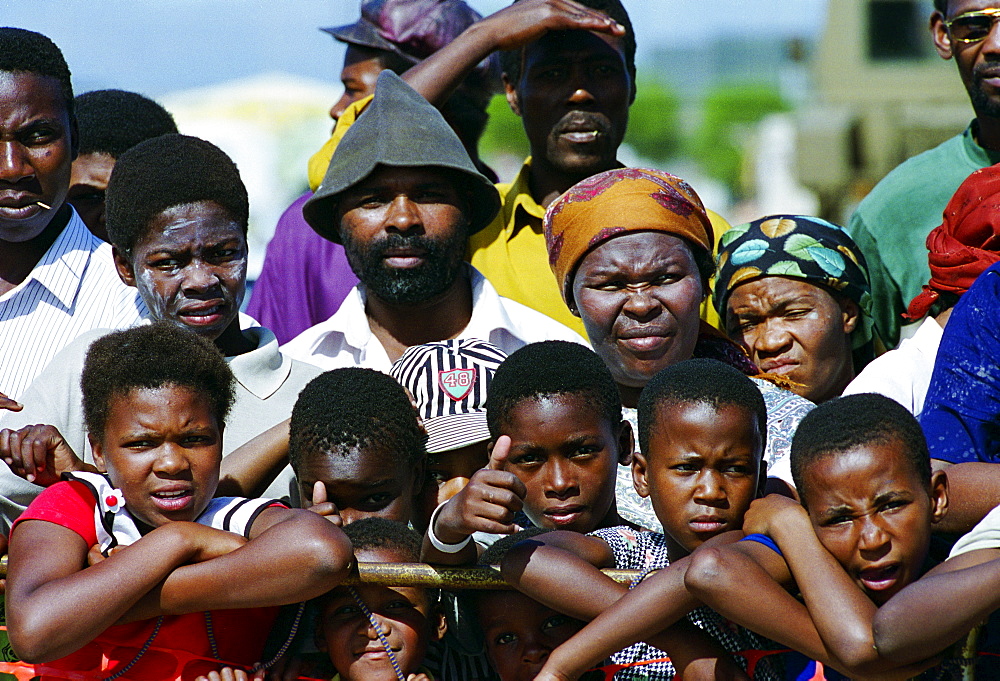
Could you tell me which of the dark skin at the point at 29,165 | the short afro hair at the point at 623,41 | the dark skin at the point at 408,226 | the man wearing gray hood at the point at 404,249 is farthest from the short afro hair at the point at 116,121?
the short afro hair at the point at 623,41

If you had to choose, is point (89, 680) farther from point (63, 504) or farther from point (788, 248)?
point (788, 248)

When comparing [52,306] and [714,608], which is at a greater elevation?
[52,306]

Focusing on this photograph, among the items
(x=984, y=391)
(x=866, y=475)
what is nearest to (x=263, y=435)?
(x=866, y=475)

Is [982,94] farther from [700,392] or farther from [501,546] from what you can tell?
[501,546]

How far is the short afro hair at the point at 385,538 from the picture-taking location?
3367 mm

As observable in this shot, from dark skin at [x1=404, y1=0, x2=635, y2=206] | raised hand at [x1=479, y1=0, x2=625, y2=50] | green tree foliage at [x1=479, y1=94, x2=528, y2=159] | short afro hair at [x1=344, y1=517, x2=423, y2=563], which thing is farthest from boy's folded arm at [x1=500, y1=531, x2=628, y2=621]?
green tree foliage at [x1=479, y1=94, x2=528, y2=159]

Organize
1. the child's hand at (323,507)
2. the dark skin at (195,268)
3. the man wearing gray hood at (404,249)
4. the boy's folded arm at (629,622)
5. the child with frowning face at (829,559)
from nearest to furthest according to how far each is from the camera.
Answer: the child with frowning face at (829,559) < the boy's folded arm at (629,622) < the child's hand at (323,507) < the dark skin at (195,268) < the man wearing gray hood at (404,249)

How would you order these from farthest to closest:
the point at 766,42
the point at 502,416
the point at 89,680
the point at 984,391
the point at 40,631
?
the point at 766,42, the point at 502,416, the point at 984,391, the point at 89,680, the point at 40,631

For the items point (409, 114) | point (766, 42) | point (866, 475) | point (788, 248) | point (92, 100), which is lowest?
point (866, 475)

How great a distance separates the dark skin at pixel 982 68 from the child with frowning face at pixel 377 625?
3.07 meters

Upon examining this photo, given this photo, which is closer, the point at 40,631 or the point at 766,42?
the point at 40,631

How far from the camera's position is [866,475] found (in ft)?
9.75

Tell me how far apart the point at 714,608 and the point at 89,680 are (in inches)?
57.5

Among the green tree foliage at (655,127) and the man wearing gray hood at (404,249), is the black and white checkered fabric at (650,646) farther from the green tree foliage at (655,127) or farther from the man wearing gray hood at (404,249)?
the green tree foliage at (655,127)
